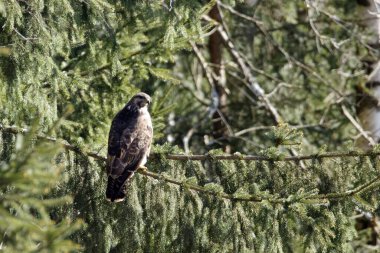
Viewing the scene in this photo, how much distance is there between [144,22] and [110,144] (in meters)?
1.48

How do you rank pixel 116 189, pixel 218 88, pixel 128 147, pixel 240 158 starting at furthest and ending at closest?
1. pixel 218 88
2. pixel 128 147
3. pixel 240 158
4. pixel 116 189

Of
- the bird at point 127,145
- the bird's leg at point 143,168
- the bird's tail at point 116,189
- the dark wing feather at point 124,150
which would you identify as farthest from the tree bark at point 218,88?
the bird's tail at point 116,189

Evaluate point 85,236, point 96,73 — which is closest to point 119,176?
point 85,236

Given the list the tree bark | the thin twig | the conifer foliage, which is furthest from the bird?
the thin twig

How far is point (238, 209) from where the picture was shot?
6121 mm

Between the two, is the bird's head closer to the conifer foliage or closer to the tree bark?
the conifer foliage

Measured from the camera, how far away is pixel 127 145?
6957mm

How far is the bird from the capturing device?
622 cm

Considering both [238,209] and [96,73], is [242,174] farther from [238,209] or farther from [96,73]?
[96,73]

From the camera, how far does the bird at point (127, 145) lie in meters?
6.22

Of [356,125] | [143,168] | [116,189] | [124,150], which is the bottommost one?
[116,189]

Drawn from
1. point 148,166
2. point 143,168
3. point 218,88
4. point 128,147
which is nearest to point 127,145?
point 128,147

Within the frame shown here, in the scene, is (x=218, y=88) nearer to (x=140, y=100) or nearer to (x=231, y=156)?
(x=140, y=100)

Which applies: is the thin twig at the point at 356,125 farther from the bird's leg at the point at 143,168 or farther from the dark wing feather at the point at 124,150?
the bird's leg at the point at 143,168
